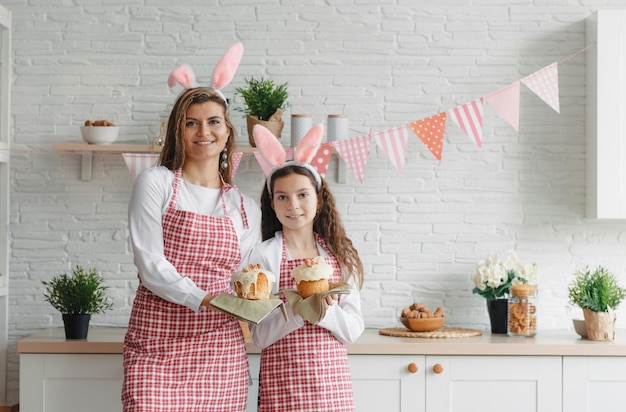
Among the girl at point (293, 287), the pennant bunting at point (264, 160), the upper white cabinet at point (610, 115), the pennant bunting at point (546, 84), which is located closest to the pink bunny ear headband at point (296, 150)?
the girl at point (293, 287)

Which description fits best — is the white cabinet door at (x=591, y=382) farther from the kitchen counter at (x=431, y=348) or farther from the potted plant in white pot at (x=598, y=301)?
the potted plant in white pot at (x=598, y=301)

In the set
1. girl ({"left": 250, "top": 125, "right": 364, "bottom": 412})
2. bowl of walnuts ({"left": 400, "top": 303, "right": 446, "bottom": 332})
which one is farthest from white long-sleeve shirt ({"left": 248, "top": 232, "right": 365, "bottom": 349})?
bowl of walnuts ({"left": 400, "top": 303, "right": 446, "bottom": 332})

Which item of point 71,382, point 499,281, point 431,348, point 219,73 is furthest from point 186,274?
Result: point 499,281

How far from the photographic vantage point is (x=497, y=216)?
3879 millimetres

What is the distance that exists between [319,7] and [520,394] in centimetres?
177

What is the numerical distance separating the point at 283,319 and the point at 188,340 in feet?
0.94

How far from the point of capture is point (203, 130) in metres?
2.72

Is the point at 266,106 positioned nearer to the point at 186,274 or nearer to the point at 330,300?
the point at 186,274

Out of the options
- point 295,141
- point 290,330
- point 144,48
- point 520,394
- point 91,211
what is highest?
point 144,48

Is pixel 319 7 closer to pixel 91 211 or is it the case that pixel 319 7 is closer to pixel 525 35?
pixel 525 35

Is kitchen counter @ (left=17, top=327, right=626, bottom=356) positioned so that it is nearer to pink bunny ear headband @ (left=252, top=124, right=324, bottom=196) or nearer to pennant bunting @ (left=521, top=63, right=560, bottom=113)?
pink bunny ear headband @ (left=252, top=124, right=324, bottom=196)

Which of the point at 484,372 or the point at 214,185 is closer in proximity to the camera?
the point at 214,185

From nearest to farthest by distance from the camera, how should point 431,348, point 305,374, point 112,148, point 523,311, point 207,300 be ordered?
point 207,300 → point 305,374 → point 431,348 → point 523,311 → point 112,148

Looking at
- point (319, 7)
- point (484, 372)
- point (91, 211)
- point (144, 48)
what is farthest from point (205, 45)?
point (484, 372)
